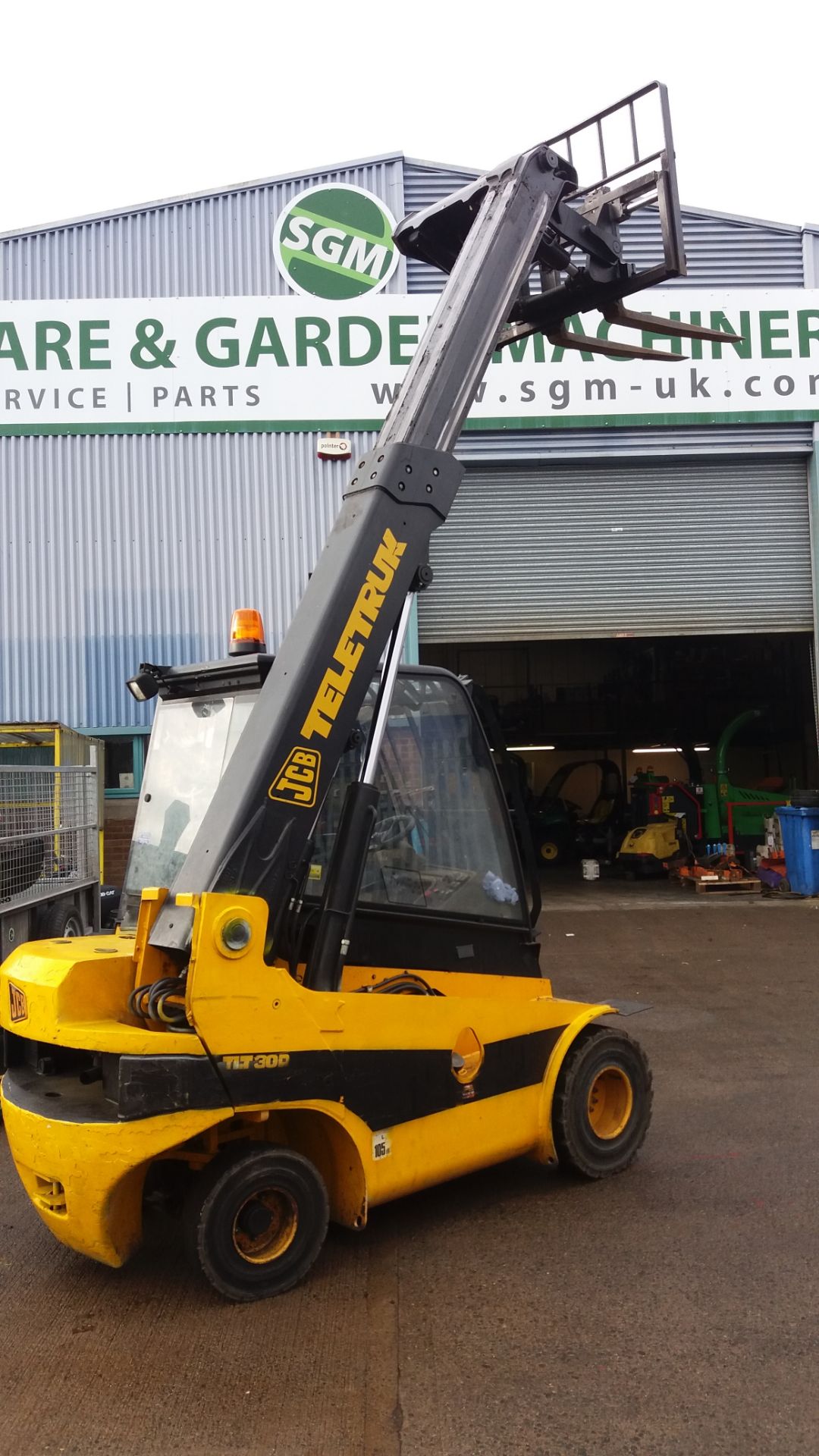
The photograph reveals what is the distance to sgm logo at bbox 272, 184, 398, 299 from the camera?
13.6m

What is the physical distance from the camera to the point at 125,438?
13477mm

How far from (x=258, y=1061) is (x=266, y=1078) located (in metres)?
0.07

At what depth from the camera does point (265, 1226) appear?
151 inches

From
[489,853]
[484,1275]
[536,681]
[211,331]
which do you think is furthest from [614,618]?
[536,681]

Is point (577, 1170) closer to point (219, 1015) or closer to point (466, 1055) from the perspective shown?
point (466, 1055)

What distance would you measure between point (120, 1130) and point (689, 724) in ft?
77.5

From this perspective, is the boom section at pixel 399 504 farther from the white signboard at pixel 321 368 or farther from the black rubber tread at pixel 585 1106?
the white signboard at pixel 321 368

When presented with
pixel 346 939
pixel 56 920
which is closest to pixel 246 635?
pixel 346 939

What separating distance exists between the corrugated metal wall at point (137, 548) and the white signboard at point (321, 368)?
0.39 metres

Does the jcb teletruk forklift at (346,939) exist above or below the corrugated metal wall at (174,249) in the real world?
below

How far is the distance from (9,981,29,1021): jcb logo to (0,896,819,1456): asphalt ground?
3.27ft

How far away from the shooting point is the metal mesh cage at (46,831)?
790 centimetres

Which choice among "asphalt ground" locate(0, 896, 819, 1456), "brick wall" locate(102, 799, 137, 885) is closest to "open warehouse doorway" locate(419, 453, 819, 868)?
"brick wall" locate(102, 799, 137, 885)

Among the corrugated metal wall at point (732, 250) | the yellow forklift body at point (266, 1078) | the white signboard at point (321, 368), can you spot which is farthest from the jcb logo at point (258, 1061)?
the corrugated metal wall at point (732, 250)
